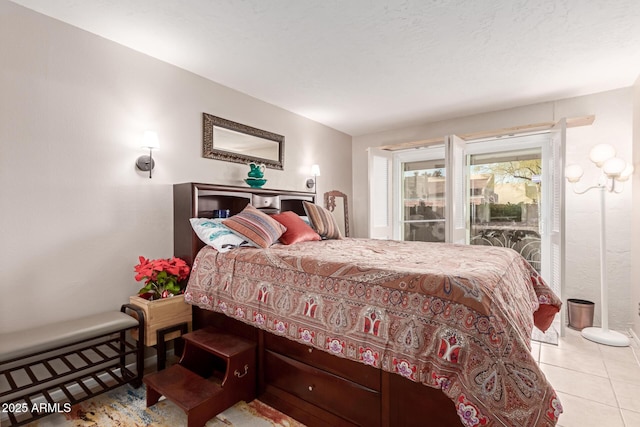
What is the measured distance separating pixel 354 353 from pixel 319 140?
3.42 meters

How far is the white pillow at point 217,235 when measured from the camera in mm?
2242

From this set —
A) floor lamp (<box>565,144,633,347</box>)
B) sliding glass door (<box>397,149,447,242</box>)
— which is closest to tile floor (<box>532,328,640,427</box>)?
floor lamp (<box>565,144,633,347</box>)

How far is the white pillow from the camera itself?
2242 mm

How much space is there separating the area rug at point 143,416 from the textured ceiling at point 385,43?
248 cm

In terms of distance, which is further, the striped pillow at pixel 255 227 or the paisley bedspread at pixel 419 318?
the striped pillow at pixel 255 227

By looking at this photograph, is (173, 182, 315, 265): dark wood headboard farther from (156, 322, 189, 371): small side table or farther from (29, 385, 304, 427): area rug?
→ (29, 385, 304, 427): area rug

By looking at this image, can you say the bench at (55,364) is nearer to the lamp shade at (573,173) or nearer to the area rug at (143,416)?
the area rug at (143,416)

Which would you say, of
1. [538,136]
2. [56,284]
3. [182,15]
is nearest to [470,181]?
[538,136]

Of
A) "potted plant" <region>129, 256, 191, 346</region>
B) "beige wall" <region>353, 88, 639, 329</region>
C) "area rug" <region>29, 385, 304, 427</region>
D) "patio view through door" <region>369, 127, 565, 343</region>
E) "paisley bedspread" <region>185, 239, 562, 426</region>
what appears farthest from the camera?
→ "patio view through door" <region>369, 127, 565, 343</region>

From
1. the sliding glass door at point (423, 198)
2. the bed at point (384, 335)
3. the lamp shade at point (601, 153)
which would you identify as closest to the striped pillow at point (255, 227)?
the bed at point (384, 335)

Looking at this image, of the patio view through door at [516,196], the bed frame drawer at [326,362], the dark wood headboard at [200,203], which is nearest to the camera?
the bed frame drawer at [326,362]

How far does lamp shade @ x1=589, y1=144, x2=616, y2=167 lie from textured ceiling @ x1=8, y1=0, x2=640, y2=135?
65cm

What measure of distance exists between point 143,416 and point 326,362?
1141 mm

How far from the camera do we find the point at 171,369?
190 cm
